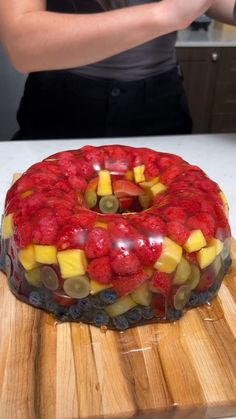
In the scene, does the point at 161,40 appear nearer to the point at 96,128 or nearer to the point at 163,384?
the point at 96,128

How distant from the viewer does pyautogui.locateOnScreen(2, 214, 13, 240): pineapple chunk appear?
770 mm

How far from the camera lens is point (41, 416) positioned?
594mm

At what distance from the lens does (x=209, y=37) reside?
84.0 inches

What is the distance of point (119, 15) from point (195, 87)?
1.39 metres

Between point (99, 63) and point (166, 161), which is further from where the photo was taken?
point (99, 63)

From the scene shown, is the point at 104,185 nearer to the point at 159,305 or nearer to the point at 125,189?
the point at 125,189

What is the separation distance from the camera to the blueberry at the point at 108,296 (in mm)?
699

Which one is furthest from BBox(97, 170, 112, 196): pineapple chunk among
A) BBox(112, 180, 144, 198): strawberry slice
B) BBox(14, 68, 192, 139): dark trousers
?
BBox(14, 68, 192, 139): dark trousers

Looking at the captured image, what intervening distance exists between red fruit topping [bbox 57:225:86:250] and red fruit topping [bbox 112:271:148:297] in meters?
0.06

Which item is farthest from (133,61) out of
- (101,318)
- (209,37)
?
(209,37)

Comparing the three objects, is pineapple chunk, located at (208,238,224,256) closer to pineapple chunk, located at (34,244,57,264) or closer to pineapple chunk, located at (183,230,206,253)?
pineapple chunk, located at (183,230,206,253)

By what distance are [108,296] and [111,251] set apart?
60mm

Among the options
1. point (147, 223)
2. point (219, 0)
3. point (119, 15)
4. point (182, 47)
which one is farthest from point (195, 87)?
point (147, 223)

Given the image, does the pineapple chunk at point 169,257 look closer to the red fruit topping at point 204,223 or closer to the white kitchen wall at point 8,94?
the red fruit topping at point 204,223
